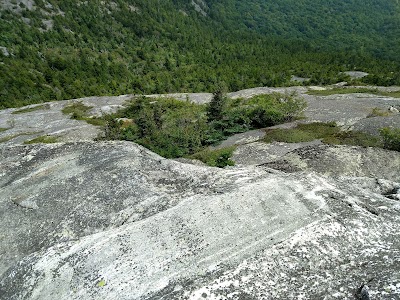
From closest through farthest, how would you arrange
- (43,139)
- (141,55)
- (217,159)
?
(217,159), (43,139), (141,55)

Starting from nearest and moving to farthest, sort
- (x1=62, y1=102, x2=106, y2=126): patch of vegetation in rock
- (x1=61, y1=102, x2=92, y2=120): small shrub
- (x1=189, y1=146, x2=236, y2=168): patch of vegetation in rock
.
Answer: (x1=189, y1=146, x2=236, y2=168): patch of vegetation in rock → (x1=62, y1=102, x2=106, y2=126): patch of vegetation in rock → (x1=61, y1=102, x2=92, y2=120): small shrub

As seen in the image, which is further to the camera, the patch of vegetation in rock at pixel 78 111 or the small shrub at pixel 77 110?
the small shrub at pixel 77 110

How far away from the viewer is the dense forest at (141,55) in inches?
3939

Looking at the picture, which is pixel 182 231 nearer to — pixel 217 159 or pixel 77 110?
pixel 217 159

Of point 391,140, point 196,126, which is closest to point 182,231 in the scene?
point 391,140

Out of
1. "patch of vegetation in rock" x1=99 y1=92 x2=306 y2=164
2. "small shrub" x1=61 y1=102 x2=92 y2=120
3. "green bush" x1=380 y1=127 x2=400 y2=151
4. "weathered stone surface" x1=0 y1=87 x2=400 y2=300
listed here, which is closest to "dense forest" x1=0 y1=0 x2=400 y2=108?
"small shrub" x1=61 y1=102 x2=92 y2=120

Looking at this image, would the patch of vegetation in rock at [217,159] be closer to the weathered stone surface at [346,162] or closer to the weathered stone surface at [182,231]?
the weathered stone surface at [346,162]

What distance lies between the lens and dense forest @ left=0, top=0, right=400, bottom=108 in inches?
3939

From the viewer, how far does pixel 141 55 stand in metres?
141

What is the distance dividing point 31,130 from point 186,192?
44738 mm

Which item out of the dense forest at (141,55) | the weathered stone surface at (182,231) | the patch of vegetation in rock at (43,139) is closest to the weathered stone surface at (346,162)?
the weathered stone surface at (182,231)

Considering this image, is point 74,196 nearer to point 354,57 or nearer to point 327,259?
point 327,259

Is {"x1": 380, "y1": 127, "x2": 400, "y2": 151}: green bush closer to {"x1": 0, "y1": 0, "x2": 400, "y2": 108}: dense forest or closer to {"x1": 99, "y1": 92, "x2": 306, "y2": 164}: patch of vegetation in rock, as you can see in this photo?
{"x1": 99, "y1": 92, "x2": 306, "y2": 164}: patch of vegetation in rock

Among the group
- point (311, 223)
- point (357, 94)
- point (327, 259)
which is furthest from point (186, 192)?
point (357, 94)
